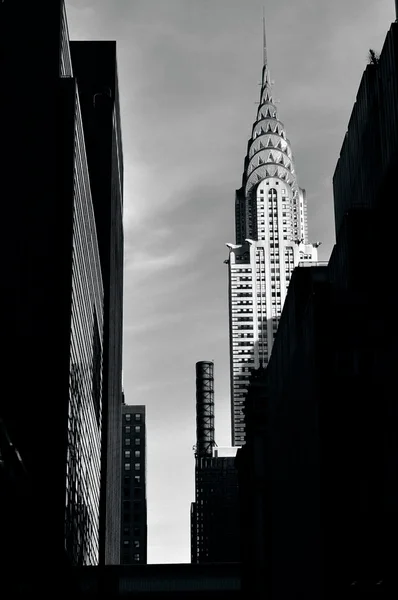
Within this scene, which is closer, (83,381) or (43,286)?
(43,286)

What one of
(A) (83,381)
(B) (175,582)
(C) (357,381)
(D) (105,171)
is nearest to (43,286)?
(A) (83,381)

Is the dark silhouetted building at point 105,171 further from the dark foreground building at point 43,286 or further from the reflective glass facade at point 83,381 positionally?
the dark foreground building at point 43,286

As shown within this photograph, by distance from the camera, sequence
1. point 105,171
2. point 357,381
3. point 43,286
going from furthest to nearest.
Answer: point 105,171 → point 43,286 → point 357,381

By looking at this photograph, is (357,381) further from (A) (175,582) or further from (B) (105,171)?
(A) (175,582)

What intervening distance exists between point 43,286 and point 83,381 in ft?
66.0

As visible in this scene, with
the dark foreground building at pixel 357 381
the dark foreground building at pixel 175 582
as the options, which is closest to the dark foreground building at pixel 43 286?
the dark foreground building at pixel 357 381

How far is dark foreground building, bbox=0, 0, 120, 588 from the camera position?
9644 centimetres

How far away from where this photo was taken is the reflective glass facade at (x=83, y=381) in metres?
106

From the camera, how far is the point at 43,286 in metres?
102

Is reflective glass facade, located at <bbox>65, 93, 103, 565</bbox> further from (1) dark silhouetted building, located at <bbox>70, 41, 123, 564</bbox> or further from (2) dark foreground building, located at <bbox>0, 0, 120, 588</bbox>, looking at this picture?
(1) dark silhouetted building, located at <bbox>70, 41, 123, 564</bbox>

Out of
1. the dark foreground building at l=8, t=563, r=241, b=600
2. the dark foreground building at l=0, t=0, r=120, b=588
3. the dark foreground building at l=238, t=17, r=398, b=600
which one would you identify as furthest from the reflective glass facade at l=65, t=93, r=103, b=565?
the dark foreground building at l=238, t=17, r=398, b=600

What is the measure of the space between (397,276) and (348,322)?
8885 millimetres

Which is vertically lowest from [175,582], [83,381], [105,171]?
[175,582]

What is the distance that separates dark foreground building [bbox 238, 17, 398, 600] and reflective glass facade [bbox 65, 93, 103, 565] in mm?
29416
